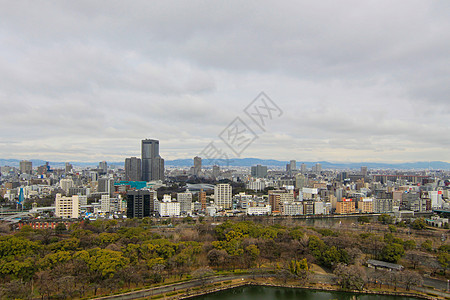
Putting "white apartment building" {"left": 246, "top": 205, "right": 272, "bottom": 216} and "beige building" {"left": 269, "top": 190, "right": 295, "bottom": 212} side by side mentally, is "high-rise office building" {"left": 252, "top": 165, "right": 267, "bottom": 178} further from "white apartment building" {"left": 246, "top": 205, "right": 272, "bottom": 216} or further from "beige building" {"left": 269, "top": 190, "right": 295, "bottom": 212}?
"white apartment building" {"left": 246, "top": 205, "right": 272, "bottom": 216}

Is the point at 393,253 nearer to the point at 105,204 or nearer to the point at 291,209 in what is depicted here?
the point at 291,209

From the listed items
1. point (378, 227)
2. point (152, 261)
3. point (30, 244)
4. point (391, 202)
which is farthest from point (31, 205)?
point (391, 202)

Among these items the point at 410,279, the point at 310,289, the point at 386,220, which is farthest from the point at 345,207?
the point at 310,289

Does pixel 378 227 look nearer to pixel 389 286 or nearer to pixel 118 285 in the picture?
pixel 389 286

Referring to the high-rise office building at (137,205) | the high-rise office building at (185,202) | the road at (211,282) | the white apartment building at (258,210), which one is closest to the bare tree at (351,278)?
the road at (211,282)

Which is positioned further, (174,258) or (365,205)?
(365,205)

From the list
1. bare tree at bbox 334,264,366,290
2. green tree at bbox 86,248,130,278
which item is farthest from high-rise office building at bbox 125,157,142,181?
bare tree at bbox 334,264,366,290

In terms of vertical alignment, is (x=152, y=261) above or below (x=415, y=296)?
above
